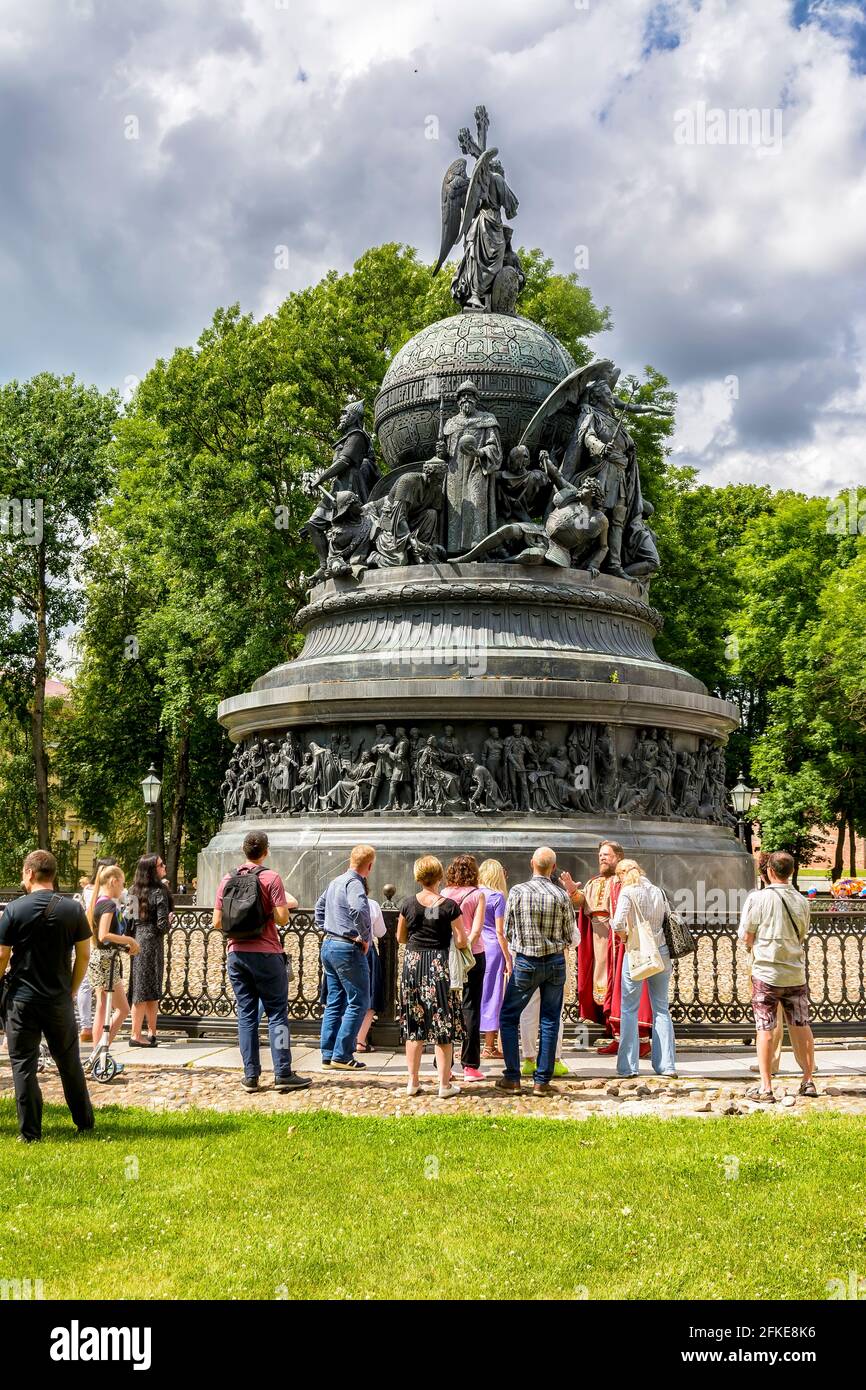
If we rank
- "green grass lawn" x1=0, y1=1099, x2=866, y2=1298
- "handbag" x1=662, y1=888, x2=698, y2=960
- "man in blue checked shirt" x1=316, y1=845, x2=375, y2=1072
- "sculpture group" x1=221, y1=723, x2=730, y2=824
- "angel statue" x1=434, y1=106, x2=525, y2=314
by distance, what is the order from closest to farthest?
"green grass lawn" x1=0, y1=1099, x2=866, y2=1298
"man in blue checked shirt" x1=316, y1=845, x2=375, y2=1072
"handbag" x1=662, y1=888, x2=698, y2=960
"sculpture group" x1=221, y1=723, x2=730, y2=824
"angel statue" x1=434, y1=106, x2=525, y2=314

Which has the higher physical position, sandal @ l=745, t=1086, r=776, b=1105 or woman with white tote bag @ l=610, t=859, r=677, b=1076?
woman with white tote bag @ l=610, t=859, r=677, b=1076

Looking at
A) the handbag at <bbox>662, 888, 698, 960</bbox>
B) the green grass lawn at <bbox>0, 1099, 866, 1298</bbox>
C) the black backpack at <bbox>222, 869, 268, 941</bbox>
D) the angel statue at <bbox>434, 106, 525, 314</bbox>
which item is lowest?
the green grass lawn at <bbox>0, 1099, 866, 1298</bbox>

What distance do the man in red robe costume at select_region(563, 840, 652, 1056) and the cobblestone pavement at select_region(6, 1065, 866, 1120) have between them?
0.90m

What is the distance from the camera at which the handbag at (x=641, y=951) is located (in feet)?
32.6

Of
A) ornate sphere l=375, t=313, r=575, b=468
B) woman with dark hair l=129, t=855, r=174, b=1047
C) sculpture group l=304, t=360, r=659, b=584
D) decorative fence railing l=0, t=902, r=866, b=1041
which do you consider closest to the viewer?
woman with dark hair l=129, t=855, r=174, b=1047

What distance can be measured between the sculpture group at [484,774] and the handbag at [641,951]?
7980 millimetres

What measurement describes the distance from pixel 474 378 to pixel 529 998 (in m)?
15.4

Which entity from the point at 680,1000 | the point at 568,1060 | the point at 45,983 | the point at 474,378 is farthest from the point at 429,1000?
the point at 474,378

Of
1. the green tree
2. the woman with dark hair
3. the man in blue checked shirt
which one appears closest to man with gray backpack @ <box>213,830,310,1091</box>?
→ the man in blue checked shirt

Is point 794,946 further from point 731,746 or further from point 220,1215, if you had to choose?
point 731,746

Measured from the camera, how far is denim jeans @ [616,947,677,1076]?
32.7 ft

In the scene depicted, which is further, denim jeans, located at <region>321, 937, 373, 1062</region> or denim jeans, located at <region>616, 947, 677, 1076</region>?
denim jeans, located at <region>321, 937, 373, 1062</region>

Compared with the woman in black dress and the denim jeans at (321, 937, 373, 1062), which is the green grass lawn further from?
the denim jeans at (321, 937, 373, 1062)

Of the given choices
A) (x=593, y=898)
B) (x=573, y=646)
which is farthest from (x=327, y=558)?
(x=593, y=898)
